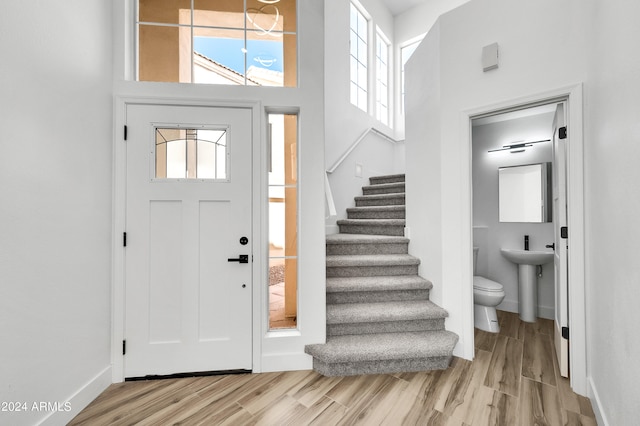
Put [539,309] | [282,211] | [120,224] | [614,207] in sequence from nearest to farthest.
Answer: [614,207]
[120,224]
[282,211]
[539,309]

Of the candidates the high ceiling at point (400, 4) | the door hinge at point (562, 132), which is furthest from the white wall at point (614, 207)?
the high ceiling at point (400, 4)

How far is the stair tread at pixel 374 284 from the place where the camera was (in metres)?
2.48

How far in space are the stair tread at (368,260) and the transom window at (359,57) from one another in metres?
2.65

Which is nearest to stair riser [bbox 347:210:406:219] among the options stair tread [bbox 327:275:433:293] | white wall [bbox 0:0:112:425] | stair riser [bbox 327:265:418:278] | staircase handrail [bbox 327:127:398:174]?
staircase handrail [bbox 327:127:398:174]

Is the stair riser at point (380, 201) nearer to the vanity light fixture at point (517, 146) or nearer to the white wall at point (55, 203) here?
the vanity light fixture at point (517, 146)

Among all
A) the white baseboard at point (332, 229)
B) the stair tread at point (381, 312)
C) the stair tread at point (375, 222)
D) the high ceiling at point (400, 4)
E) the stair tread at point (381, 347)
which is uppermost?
the high ceiling at point (400, 4)

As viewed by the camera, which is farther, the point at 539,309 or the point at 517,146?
the point at 517,146

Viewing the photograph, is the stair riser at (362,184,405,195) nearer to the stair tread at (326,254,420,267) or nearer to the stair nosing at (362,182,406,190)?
the stair nosing at (362,182,406,190)

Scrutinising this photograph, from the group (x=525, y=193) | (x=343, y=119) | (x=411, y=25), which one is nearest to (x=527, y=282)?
(x=525, y=193)

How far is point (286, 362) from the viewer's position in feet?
6.97

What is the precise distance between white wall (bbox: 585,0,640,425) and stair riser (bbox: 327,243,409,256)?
4.99 feet

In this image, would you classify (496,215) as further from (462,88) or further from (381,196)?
(462,88)

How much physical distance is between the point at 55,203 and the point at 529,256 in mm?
4101

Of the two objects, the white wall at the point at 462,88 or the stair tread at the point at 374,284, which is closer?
the white wall at the point at 462,88
